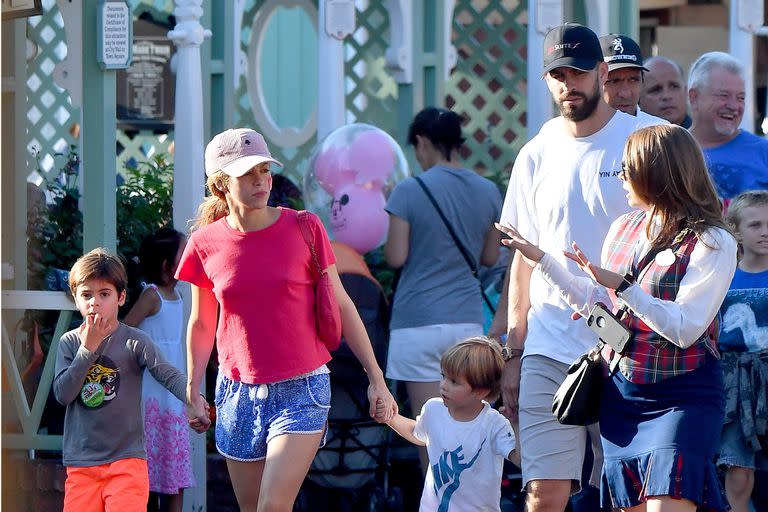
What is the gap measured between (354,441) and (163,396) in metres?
0.99

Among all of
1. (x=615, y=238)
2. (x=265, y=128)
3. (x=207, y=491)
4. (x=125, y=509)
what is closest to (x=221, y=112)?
(x=265, y=128)

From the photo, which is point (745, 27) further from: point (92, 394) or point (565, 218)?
point (92, 394)

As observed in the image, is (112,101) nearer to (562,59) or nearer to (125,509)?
(125,509)

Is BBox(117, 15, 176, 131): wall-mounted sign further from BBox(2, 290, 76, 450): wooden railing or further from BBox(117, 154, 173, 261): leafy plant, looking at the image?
BBox(2, 290, 76, 450): wooden railing

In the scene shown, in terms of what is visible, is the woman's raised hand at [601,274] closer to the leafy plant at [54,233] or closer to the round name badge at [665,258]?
the round name badge at [665,258]

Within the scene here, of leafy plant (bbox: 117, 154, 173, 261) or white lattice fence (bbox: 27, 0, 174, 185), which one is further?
white lattice fence (bbox: 27, 0, 174, 185)

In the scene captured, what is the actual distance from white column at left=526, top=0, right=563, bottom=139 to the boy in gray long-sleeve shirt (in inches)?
226

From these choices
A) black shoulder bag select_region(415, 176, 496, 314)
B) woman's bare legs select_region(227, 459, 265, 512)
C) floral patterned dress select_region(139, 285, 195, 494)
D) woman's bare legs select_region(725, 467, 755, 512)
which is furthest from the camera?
black shoulder bag select_region(415, 176, 496, 314)

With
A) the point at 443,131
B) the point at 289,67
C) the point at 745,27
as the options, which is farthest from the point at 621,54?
the point at 289,67

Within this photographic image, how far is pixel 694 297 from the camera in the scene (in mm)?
4090

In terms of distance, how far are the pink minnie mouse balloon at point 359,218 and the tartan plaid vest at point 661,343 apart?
3.43 meters

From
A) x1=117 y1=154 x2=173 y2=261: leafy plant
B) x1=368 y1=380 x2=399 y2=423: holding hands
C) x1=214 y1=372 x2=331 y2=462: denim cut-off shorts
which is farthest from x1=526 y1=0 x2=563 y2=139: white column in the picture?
x1=214 y1=372 x2=331 y2=462: denim cut-off shorts

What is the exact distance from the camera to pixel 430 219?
274 inches

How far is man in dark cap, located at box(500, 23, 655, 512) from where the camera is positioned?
4895mm
